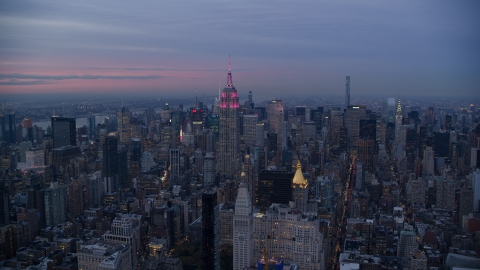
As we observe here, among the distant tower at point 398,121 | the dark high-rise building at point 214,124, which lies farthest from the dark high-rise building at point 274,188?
the dark high-rise building at point 214,124

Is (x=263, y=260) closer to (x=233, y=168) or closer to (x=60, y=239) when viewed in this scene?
(x=60, y=239)

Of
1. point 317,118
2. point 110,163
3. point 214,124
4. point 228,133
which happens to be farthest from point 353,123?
point 110,163

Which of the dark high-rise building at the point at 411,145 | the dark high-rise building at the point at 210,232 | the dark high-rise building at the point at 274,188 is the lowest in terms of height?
the dark high-rise building at the point at 210,232

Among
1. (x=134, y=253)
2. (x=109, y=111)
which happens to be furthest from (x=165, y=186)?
(x=134, y=253)

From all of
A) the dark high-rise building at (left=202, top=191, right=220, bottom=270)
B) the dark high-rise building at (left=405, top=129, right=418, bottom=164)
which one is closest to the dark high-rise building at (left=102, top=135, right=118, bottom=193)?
the dark high-rise building at (left=202, top=191, right=220, bottom=270)

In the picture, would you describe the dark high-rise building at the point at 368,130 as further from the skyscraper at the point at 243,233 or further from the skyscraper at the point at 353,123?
the skyscraper at the point at 243,233

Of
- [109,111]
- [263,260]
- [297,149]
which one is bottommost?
[263,260]
